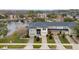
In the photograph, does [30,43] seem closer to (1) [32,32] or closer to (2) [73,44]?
(1) [32,32]

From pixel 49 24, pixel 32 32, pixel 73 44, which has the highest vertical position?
pixel 49 24

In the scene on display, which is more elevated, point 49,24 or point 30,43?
point 49,24

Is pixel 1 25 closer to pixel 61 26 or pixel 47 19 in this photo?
pixel 47 19

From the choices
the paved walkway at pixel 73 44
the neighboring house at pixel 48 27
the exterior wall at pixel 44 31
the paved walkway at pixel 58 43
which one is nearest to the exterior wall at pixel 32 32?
the neighboring house at pixel 48 27

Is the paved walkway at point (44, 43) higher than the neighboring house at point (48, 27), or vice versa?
the neighboring house at point (48, 27)

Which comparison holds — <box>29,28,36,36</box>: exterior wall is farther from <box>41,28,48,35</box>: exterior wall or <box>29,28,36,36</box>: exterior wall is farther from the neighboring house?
<box>41,28,48,35</box>: exterior wall

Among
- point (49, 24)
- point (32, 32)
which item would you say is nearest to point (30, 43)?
point (32, 32)

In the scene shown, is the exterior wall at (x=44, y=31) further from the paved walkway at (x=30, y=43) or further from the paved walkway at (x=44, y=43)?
the paved walkway at (x=30, y=43)
